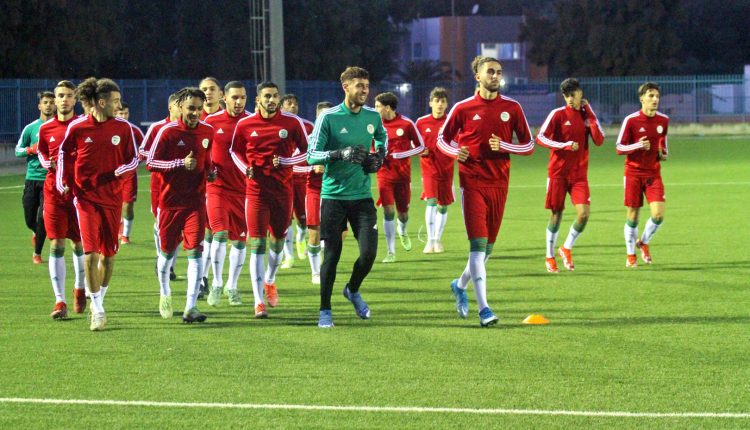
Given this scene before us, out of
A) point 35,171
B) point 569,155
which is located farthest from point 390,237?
point 35,171

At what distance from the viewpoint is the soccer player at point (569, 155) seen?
52.7ft

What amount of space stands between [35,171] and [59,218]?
3431 mm

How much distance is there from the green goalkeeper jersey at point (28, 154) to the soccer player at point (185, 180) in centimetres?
Answer: 406

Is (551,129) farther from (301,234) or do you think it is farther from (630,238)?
(301,234)

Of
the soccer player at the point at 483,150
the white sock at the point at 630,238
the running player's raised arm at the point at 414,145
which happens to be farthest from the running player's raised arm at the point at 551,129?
the soccer player at the point at 483,150

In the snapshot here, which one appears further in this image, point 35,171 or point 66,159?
point 35,171

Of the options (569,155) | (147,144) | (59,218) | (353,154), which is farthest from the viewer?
(569,155)

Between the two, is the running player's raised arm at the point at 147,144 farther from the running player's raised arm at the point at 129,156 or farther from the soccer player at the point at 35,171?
the soccer player at the point at 35,171

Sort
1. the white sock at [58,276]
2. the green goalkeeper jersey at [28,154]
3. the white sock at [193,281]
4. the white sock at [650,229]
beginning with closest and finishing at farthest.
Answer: the white sock at [193,281] < the white sock at [58,276] < the green goalkeeper jersey at [28,154] < the white sock at [650,229]

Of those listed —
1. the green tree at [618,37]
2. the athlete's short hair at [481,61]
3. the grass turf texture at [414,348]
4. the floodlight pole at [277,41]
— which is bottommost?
the grass turf texture at [414,348]

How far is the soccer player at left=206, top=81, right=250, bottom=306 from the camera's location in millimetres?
13258

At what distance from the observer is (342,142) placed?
38.2 ft

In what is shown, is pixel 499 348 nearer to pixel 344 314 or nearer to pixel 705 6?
pixel 344 314

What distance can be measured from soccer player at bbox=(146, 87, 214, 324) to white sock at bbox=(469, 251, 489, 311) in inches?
99.6
